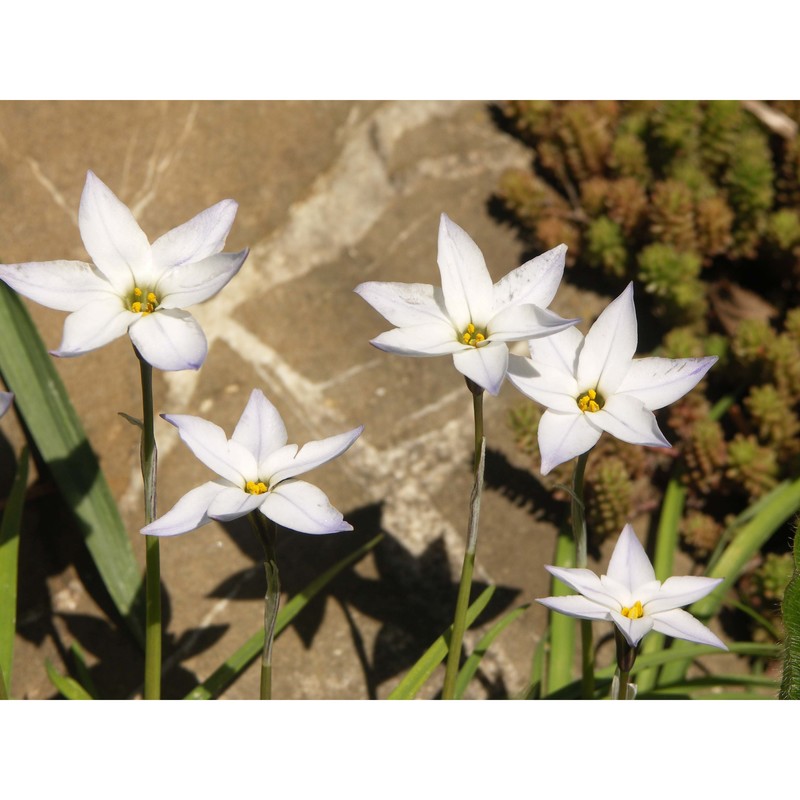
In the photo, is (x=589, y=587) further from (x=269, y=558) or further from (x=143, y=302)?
(x=143, y=302)

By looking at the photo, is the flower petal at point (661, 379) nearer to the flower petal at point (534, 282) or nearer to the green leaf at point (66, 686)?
the flower petal at point (534, 282)

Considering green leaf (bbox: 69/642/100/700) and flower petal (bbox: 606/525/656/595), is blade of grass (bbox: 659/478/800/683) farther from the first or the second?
green leaf (bbox: 69/642/100/700)

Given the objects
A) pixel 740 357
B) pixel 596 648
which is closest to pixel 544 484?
pixel 596 648

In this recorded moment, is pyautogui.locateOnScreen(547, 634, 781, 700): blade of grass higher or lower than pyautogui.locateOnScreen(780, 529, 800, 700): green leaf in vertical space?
lower

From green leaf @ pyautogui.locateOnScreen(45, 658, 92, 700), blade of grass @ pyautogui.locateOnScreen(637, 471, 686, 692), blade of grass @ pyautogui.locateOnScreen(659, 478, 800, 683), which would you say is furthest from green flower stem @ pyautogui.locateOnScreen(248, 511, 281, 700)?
blade of grass @ pyautogui.locateOnScreen(659, 478, 800, 683)

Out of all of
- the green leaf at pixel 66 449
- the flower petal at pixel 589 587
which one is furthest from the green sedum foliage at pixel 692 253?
the green leaf at pixel 66 449
